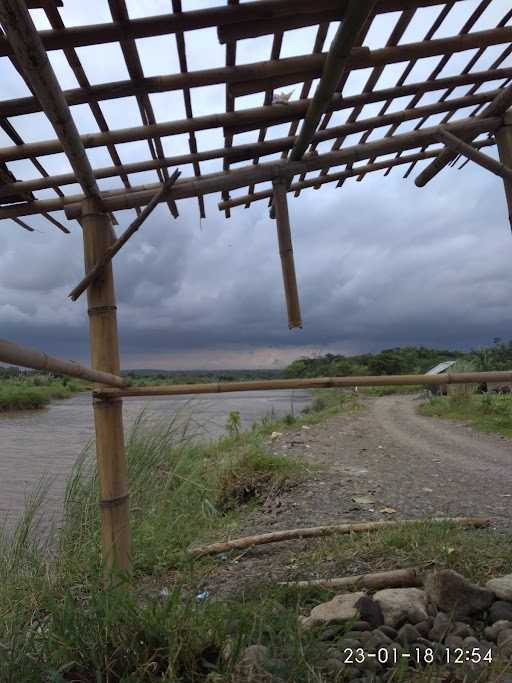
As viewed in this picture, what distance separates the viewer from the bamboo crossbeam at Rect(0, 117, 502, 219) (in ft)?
8.70

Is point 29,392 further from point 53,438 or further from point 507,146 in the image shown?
point 507,146

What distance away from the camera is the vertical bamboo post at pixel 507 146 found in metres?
2.79

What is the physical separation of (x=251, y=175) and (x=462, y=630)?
2066 millimetres

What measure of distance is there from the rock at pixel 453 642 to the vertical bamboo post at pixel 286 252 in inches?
56.1

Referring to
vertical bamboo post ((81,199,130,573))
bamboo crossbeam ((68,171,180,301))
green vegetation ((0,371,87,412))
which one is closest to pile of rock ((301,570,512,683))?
vertical bamboo post ((81,199,130,573))

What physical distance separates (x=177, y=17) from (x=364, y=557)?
2346 millimetres

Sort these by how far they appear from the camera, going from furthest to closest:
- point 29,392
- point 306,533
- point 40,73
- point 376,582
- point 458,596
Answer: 1. point 29,392
2. point 306,533
3. point 376,582
4. point 458,596
5. point 40,73

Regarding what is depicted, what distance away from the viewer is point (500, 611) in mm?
1995

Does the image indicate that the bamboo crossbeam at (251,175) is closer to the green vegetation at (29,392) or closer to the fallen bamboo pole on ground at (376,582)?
the fallen bamboo pole on ground at (376,582)

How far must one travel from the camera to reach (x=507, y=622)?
6.30ft

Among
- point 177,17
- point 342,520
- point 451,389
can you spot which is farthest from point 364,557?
point 451,389

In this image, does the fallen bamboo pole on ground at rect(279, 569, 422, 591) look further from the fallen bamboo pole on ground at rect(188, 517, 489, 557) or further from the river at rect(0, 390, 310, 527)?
the river at rect(0, 390, 310, 527)

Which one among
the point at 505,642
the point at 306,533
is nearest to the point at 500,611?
the point at 505,642

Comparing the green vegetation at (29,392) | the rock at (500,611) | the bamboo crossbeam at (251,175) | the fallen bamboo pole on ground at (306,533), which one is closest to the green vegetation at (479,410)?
the fallen bamboo pole on ground at (306,533)
